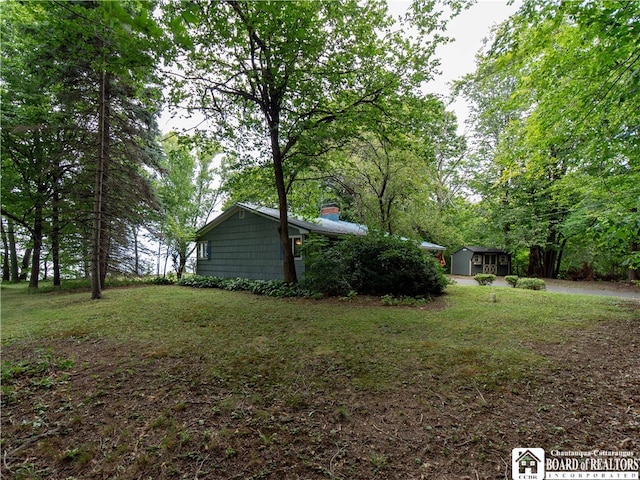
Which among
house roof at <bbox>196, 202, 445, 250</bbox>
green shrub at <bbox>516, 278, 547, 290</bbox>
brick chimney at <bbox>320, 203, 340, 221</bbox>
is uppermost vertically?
brick chimney at <bbox>320, 203, 340, 221</bbox>

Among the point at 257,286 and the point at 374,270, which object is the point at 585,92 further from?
the point at 257,286

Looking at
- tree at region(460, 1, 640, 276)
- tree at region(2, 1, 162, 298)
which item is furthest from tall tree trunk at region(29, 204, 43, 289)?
tree at region(460, 1, 640, 276)

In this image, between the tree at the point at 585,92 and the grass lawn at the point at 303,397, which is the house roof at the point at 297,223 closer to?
the tree at the point at 585,92

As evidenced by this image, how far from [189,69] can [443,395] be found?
9.07m

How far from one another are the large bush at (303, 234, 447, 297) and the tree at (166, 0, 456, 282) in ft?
8.21

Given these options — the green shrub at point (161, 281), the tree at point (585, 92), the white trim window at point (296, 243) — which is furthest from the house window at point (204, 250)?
the tree at point (585, 92)

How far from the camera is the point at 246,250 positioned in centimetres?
1319

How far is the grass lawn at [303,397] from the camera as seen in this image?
1937 millimetres

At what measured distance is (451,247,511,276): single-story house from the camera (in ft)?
73.5

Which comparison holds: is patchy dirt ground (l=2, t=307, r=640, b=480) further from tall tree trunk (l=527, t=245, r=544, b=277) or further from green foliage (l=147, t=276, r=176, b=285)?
tall tree trunk (l=527, t=245, r=544, b=277)

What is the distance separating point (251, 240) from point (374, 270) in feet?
21.0

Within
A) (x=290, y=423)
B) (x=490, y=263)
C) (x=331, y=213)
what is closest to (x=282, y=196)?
(x=331, y=213)

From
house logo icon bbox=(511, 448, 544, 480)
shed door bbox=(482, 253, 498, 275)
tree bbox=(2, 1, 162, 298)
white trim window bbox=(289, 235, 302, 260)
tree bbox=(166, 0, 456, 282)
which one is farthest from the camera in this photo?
shed door bbox=(482, 253, 498, 275)

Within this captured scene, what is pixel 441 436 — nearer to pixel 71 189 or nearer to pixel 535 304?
pixel 535 304
